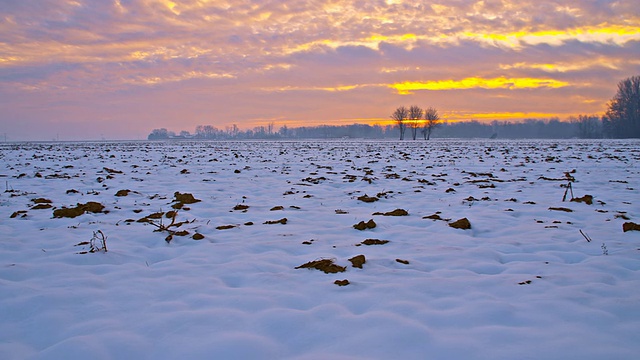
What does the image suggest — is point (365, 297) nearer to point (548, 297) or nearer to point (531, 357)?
point (531, 357)

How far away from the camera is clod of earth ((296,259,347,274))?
15.0 feet

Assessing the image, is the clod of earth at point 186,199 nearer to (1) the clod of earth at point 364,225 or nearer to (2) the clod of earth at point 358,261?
(1) the clod of earth at point 364,225

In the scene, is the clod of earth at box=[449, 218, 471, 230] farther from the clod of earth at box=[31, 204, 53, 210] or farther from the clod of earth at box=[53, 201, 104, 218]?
the clod of earth at box=[31, 204, 53, 210]

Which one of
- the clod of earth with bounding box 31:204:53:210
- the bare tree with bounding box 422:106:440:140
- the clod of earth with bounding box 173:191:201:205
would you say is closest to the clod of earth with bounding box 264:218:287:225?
the clod of earth with bounding box 173:191:201:205

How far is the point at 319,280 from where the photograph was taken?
430 centimetres

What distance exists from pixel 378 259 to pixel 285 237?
166 centimetres

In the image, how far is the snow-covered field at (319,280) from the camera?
9.89ft

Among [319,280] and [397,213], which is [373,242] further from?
[397,213]

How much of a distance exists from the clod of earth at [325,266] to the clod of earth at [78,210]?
5157 millimetres

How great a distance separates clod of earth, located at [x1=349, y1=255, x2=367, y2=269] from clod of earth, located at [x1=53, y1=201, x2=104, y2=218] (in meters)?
5.66

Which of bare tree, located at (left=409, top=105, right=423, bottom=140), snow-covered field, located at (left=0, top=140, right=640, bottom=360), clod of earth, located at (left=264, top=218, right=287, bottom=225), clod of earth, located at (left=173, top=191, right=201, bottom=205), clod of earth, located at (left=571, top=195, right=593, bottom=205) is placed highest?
bare tree, located at (left=409, top=105, right=423, bottom=140)

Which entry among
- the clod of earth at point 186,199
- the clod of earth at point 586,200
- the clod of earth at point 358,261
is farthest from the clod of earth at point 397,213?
the clod of earth at point 186,199

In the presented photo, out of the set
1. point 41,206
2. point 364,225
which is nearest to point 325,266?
point 364,225

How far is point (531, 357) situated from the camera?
2775 mm
